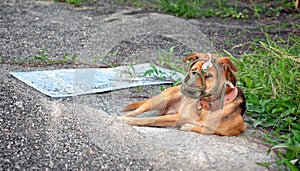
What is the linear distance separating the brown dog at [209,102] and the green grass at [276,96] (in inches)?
11.8

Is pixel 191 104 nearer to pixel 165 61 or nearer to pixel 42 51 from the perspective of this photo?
pixel 165 61

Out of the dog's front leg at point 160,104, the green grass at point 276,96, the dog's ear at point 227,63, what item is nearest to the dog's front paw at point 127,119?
the dog's front leg at point 160,104

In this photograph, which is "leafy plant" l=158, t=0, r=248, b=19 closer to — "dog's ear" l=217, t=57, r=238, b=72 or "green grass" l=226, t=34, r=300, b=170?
"green grass" l=226, t=34, r=300, b=170

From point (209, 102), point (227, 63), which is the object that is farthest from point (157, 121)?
point (227, 63)

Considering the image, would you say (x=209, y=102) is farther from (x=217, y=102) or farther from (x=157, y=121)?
(x=157, y=121)

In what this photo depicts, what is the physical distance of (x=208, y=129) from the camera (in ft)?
11.3

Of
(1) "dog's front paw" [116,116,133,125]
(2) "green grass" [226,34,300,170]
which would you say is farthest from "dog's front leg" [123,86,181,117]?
(2) "green grass" [226,34,300,170]

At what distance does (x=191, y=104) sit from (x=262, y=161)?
0.75 m

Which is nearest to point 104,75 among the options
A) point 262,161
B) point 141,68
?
point 141,68

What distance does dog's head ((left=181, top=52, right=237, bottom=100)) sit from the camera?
336 cm

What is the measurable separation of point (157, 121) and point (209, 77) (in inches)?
21.8

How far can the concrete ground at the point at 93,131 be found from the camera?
3.02 meters

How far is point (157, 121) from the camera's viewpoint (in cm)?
366

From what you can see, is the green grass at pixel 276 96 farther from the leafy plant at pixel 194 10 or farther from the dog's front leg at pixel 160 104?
A: the leafy plant at pixel 194 10
